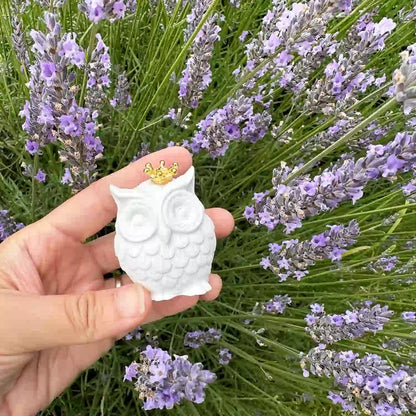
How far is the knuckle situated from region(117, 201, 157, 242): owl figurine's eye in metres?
0.19

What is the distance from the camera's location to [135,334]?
1.84m

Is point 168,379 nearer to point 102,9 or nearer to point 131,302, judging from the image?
point 131,302

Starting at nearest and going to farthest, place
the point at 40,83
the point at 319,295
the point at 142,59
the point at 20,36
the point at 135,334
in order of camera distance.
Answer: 1. the point at 40,83
2. the point at 20,36
3. the point at 135,334
4. the point at 319,295
5. the point at 142,59

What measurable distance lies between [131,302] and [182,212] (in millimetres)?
263

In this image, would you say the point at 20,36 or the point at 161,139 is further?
the point at 161,139

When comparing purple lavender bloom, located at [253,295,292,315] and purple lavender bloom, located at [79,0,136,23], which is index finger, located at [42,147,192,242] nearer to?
purple lavender bloom, located at [79,0,136,23]

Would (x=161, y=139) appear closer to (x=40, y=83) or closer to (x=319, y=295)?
(x=40, y=83)

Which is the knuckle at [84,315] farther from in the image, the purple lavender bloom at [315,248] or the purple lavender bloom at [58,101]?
the purple lavender bloom at [315,248]

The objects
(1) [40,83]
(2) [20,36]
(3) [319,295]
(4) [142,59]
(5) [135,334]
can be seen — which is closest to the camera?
(1) [40,83]

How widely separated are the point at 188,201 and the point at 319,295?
3.30 ft

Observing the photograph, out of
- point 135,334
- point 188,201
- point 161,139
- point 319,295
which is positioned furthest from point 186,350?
point 188,201

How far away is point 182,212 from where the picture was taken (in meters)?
1.20

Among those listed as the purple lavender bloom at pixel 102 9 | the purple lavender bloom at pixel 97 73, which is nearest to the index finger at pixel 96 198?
the purple lavender bloom at pixel 97 73

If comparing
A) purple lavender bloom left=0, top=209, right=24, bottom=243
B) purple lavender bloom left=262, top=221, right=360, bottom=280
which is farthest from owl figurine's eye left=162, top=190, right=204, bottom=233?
purple lavender bloom left=0, top=209, right=24, bottom=243
